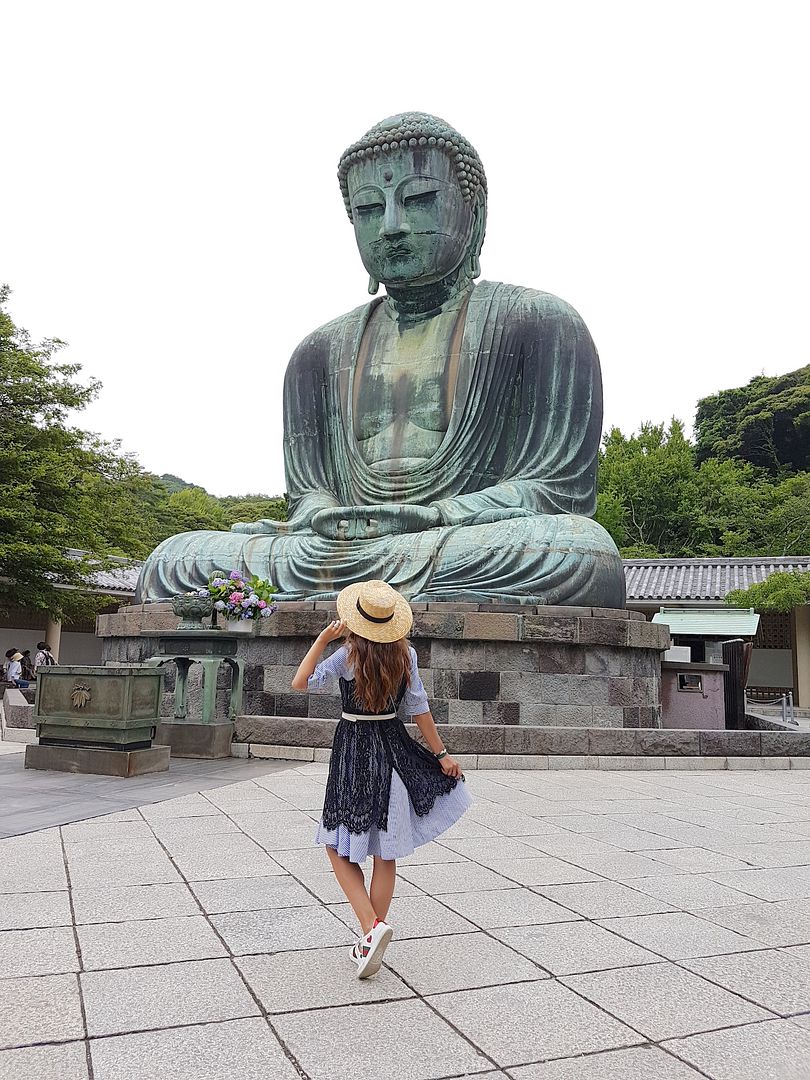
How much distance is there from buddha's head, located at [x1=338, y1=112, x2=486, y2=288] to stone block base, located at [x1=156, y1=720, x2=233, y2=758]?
5254 millimetres

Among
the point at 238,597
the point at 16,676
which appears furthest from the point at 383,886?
the point at 16,676

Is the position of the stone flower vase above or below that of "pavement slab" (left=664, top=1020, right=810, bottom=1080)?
above

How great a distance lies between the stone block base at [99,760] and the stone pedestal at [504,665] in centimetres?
120

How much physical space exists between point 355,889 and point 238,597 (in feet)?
15.0

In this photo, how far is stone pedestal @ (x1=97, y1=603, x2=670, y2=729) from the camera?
701 cm

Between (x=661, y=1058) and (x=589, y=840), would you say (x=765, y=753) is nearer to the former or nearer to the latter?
(x=589, y=840)

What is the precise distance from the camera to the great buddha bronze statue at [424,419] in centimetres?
805

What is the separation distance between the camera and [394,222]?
9148mm

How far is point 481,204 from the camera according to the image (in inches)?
384

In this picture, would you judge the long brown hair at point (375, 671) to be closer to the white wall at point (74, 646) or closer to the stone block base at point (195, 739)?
the stone block base at point (195, 739)

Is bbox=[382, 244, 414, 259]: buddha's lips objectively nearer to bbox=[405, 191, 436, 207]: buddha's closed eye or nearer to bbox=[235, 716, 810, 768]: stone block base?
bbox=[405, 191, 436, 207]: buddha's closed eye

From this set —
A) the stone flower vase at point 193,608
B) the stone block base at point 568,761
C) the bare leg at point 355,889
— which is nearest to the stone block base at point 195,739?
the stone block base at point 568,761

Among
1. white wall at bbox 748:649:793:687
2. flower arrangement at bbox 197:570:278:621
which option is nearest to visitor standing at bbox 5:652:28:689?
flower arrangement at bbox 197:570:278:621

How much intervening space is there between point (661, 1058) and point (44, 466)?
12956 mm
